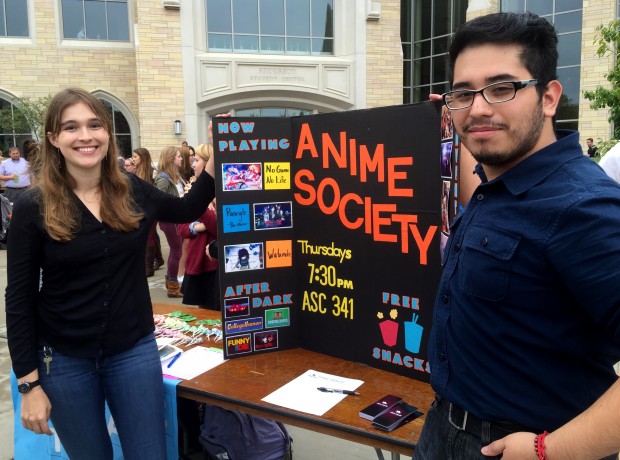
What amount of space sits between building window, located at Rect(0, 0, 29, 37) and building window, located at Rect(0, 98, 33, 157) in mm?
2077

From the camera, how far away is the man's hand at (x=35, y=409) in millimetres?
1782

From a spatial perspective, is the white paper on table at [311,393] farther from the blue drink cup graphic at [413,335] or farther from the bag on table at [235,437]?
the bag on table at [235,437]

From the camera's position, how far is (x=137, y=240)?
6.39 feet

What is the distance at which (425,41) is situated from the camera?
21375 millimetres

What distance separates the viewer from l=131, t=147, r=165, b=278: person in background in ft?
21.1

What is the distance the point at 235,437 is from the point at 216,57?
1474 centimetres

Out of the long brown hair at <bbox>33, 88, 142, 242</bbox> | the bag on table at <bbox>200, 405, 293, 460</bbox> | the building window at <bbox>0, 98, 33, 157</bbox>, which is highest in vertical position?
the building window at <bbox>0, 98, 33, 157</bbox>

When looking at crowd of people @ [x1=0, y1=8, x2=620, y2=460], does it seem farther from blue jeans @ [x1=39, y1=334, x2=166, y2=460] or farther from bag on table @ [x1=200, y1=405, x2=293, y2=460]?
bag on table @ [x1=200, y1=405, x2=293, y2=460]

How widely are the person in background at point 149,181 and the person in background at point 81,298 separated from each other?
12.7 feet

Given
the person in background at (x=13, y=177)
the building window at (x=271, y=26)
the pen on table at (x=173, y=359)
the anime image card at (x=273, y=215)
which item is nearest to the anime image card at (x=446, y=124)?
the anime image card at (x=273, y=215)

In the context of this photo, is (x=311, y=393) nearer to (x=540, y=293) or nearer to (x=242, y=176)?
(x=242, y=176)

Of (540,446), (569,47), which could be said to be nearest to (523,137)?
(540,446)

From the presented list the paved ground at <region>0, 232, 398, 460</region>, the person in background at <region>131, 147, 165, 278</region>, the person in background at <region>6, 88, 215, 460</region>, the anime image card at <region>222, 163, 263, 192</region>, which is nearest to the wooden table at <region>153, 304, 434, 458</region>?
the person in background at <region>6, 88, 215, 460</region>

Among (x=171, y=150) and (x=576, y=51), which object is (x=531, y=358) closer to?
(x=171, y=150)
